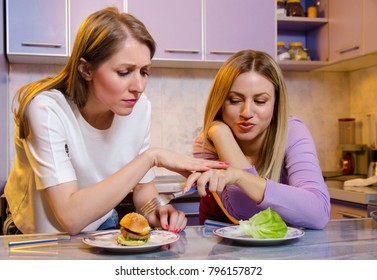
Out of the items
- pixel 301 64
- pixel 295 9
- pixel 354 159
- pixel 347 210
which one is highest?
pixel 295 9

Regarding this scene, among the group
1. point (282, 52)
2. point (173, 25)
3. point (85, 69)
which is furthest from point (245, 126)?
point (282, 52)

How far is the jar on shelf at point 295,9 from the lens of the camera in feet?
10.1

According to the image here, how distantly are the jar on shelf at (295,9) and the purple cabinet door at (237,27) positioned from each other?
0.92ft

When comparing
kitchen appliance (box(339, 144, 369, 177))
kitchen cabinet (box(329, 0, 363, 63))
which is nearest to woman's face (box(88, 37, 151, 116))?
kitchen cabinet (box(329, 0, 363, 63))

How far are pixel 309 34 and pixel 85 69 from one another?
2.33m

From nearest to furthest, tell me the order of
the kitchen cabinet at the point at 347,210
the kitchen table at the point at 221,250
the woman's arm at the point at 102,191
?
the kitchen table at the point at 221,250, the woman's arm at the point at 102,191, the kitchen cabinet at the point at 347,210

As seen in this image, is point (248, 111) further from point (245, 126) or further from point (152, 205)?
point (152, 205)

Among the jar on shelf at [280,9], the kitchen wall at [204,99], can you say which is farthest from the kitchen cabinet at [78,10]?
the jar on shelf at [280,9]

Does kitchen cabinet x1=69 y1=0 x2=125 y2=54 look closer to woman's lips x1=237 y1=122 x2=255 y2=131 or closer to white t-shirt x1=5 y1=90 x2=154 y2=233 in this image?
white t-shirt x1=5 y1=90 x2=154 y2=233

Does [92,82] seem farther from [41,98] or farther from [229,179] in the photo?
[229,179]

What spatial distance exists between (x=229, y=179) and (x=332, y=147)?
92.8 inches

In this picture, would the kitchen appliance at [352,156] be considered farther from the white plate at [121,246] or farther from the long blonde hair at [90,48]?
the white plate at [121,246]

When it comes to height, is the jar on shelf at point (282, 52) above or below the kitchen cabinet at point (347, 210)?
above

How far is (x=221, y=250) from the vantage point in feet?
3.12
